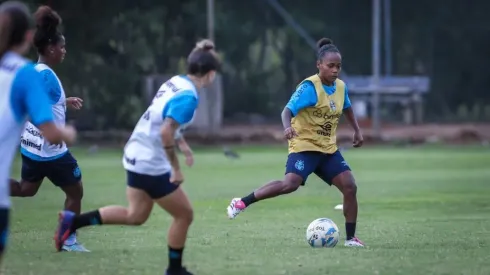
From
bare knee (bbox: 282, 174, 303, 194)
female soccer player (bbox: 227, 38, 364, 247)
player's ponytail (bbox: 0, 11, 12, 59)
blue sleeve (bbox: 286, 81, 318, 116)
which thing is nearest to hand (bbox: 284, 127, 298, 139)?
female soccer player (bbox: 227, 38, 364, 247)

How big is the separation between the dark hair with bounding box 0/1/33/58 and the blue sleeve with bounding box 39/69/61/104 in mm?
3650

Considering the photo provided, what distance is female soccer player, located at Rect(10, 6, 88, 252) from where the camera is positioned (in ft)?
34.4

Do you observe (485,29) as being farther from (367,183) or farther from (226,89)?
(367,183)

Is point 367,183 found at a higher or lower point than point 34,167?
lower

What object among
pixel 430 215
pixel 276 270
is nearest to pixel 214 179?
pixel 430 215

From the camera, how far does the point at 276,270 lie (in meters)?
8.95

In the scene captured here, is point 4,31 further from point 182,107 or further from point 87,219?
point 87,219

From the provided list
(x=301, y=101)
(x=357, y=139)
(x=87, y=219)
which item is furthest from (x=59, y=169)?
(x=357, y=139)

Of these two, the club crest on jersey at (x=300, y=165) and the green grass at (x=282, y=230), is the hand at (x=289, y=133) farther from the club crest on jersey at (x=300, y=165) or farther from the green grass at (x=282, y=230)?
the green grass at (x=282, y=230)

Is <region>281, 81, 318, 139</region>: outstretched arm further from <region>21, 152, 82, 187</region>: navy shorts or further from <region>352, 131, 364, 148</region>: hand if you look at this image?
<region>21, 152, 82, 187</region>: navy shorts

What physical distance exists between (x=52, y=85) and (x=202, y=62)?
2505mm

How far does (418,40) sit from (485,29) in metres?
2.54

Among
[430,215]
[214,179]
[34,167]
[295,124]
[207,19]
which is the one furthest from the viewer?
[207,19]

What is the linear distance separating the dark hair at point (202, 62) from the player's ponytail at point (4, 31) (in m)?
2.04
